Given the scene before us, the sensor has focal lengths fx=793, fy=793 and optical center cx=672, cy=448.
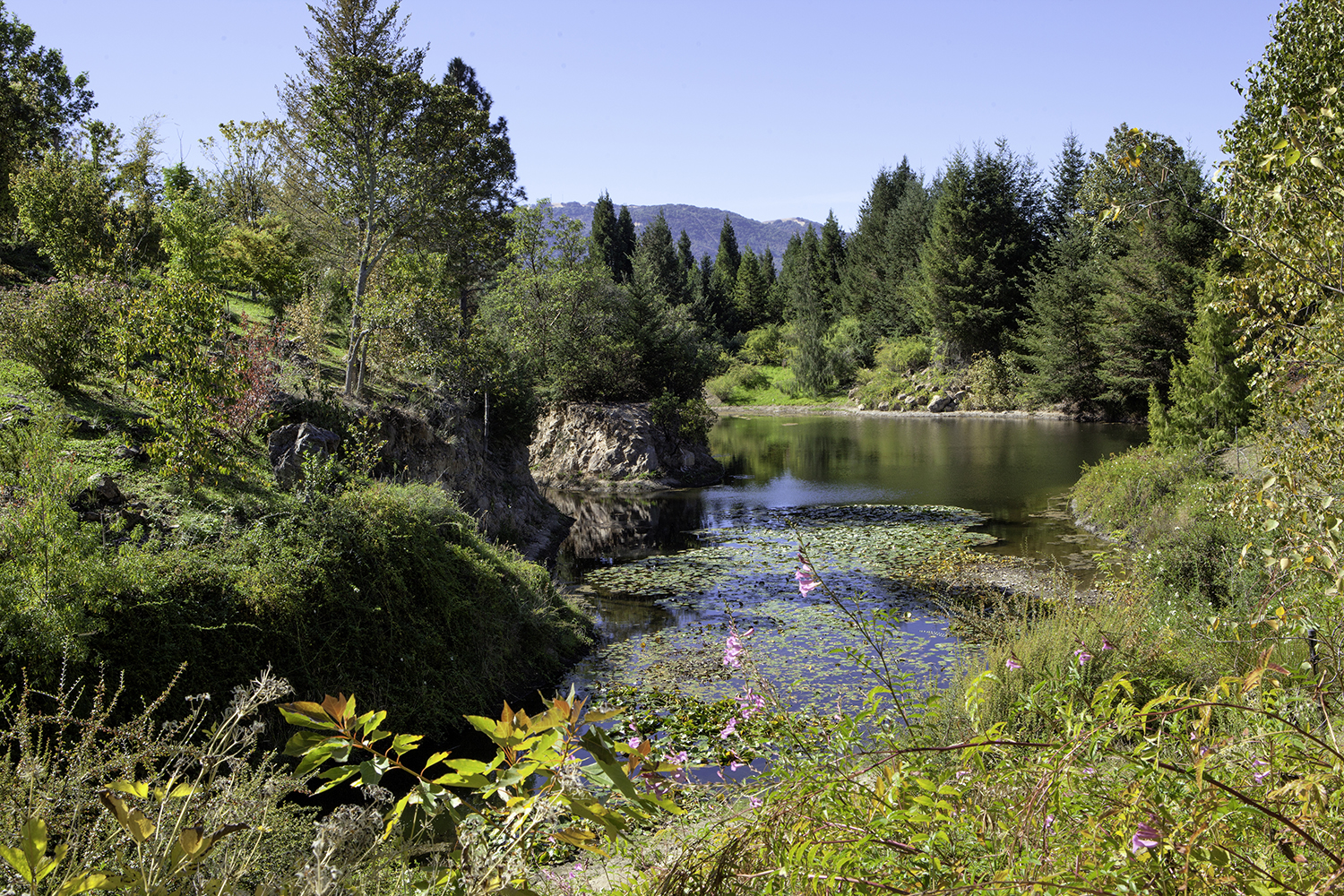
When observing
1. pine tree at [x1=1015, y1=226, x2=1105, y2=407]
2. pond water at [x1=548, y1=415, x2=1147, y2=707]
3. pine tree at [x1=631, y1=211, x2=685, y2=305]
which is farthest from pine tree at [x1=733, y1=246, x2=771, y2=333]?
pond water at [x1=548, y1=415, x2=1147, y2=707]

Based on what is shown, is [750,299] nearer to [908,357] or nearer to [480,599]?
[908,357]

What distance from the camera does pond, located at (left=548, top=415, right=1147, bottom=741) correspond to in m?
8.34

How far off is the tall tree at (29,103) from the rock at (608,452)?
15.0 metres

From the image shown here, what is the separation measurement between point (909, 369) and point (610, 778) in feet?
162

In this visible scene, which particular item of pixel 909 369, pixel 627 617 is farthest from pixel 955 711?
pixel 909 369

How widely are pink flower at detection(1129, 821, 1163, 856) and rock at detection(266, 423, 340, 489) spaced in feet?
25.5

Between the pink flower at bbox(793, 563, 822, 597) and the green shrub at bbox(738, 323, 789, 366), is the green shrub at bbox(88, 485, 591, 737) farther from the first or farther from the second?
the green shrub at bbox(738, 323, 789, 366)

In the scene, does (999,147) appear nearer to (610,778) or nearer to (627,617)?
(627,617)

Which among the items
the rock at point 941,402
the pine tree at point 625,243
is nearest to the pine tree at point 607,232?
the pine tree at point 625,243

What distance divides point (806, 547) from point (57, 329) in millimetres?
8296

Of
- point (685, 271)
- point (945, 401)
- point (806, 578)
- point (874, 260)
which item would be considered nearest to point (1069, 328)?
point (945, 401)

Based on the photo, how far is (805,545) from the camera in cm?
396

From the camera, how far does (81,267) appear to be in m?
13.9

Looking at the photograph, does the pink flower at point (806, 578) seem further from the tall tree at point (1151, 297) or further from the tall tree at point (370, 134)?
the tall tree at point (1151, 297)
